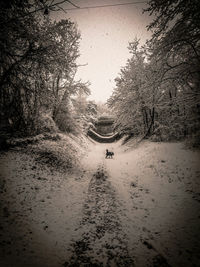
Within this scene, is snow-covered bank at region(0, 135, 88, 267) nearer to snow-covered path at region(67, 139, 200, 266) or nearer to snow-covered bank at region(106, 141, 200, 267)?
snow-covered path at region(67, 139, 200, 266)

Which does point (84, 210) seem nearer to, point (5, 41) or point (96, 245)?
point (96, 245)

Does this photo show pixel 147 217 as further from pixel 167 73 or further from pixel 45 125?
pixel 45 125

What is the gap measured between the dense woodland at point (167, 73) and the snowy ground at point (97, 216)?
3912mm

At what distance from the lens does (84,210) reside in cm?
533

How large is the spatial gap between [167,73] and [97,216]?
7.89 metres

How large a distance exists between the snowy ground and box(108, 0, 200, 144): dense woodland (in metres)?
3.91

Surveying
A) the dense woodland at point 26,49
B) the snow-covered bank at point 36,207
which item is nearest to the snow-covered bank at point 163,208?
the snow-covered bank at point 36,207

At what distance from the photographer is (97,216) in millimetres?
4938

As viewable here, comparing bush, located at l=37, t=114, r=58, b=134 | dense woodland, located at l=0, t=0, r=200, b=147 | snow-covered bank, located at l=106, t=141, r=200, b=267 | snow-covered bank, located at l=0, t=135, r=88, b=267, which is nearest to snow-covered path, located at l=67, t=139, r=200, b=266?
snow-covered bank, located at l=106, t=141, r=200, b=267

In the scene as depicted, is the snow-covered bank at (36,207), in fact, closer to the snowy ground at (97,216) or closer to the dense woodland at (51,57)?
the snowy ground at (97,216)

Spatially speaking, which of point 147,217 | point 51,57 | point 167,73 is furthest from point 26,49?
point 147,217

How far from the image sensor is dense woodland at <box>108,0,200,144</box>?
4934mm

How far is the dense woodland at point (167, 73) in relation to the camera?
493 centimetres

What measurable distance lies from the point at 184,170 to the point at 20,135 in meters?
11.1
